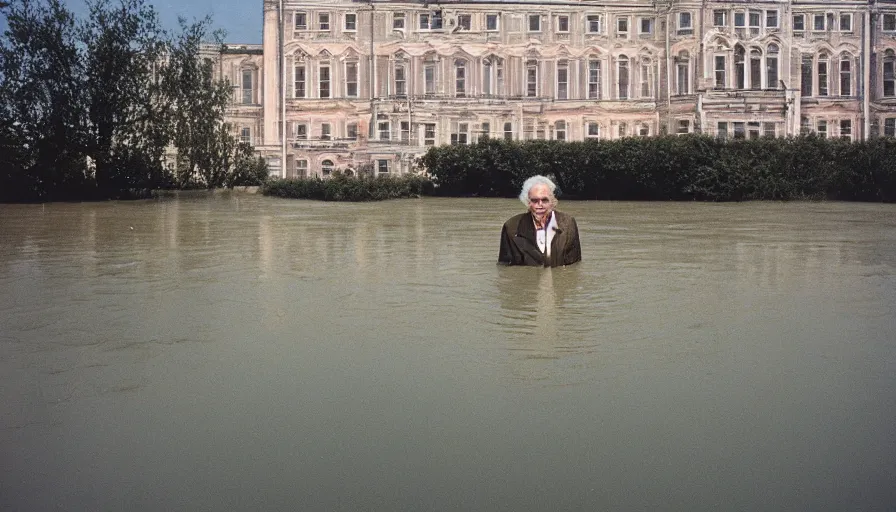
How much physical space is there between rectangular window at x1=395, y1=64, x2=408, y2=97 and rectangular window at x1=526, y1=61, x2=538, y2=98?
19.9ft

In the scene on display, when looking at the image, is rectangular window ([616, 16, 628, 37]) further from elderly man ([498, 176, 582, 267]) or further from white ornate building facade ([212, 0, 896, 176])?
elderly man ([498, 176, 582, 267])

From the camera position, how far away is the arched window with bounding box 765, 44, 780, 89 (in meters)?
53.0

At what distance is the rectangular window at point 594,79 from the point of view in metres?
53.2

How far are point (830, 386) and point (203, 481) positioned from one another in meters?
3.92

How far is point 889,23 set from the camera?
176 feet

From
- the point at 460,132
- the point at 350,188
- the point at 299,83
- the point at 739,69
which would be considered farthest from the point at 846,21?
the point at 350,188

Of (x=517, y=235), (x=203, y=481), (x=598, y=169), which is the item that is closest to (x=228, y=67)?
(x=598, y=169)

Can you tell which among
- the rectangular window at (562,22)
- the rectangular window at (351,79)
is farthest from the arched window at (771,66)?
the rectangular window at (351,79)

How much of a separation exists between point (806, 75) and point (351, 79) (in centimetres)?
2261

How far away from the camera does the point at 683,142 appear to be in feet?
124

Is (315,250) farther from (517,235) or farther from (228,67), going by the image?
(228,67)

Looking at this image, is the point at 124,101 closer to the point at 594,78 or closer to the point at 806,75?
the point at 594,78

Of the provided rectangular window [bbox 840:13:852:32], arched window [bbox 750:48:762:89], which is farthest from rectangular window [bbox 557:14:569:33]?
rectangular window [bbox 840:13:852:32]

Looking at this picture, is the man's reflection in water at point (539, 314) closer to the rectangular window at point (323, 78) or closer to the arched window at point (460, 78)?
the arched window at point (460, 78)
